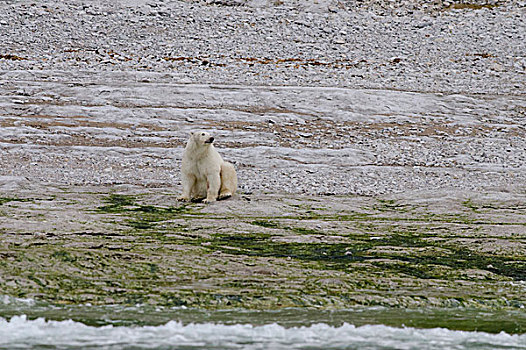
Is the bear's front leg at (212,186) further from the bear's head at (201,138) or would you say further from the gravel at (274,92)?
the gravel at (274,92)

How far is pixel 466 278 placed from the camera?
22.9 ft

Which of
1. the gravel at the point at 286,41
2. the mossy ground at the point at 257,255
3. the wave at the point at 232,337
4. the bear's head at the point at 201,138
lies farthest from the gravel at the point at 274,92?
the wave at the point at 232,337

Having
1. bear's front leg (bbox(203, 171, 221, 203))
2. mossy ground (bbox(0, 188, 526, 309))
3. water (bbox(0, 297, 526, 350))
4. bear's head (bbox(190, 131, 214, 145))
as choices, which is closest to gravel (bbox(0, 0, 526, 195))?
bear's front leg (bbox(203, 171, 221, 203))

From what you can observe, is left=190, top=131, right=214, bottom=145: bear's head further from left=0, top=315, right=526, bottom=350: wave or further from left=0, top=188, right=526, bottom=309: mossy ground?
left=0, top=315, right=526, bottom=350: wave

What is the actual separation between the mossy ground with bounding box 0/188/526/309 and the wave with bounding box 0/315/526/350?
73cm

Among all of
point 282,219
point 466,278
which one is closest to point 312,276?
point 466,278

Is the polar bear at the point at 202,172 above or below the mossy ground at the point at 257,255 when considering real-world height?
above

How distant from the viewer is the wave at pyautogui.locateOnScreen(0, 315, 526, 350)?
16.0 ft

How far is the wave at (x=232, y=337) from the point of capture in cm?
488

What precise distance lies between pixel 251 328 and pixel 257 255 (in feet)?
7.84

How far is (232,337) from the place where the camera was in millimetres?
5074

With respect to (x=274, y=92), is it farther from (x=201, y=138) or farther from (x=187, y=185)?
(x=201, y=138)

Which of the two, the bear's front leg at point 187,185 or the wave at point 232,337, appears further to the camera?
the bear's front leg at point 187,185

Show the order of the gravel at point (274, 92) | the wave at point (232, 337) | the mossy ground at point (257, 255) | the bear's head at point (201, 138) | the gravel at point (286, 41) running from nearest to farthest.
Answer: the wave at point (232, 337) → the mossy ground at point (257, 255) → the bear's head at point (201, 138) → the gravel at point (274, 92) → the gravel at point (286, 41)
